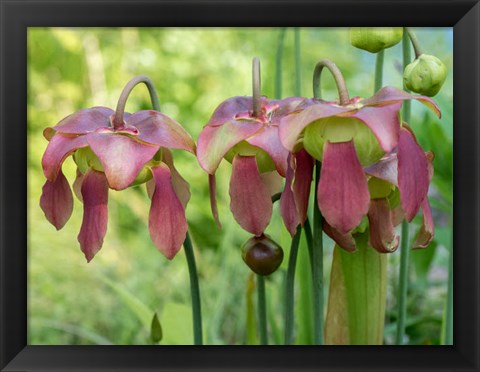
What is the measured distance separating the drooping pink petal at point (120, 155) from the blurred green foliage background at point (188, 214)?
1.02 feet

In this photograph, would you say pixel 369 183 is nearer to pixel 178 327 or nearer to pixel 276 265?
pixel 276 265

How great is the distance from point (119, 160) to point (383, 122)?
17 cm

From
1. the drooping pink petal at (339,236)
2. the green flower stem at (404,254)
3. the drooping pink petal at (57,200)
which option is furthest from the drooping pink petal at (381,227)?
the drooping pink petal at (57,200)

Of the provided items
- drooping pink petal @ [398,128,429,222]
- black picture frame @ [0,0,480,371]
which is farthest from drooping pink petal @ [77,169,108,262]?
drooping pink petal @ [398,128,429,222]

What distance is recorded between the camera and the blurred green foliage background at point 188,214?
1.05 meters

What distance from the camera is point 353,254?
26.7 inches

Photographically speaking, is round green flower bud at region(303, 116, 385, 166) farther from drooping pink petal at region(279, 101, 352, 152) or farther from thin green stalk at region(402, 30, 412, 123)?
thin green stalk at region(402, 30, 412, 123)

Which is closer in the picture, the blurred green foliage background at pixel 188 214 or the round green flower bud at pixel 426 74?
the round green flower bud at pixel 426 74

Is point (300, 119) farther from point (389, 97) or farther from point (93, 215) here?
point (93, 215)

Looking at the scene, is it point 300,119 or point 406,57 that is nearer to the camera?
point 300,119

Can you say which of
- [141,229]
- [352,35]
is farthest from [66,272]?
[352,35]

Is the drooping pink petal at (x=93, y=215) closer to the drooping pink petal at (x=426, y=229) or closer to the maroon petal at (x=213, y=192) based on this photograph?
the maroon petal at (x=213, y=192)

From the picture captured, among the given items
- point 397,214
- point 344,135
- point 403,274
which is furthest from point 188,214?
point 344,135

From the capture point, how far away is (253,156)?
1.81 ft
